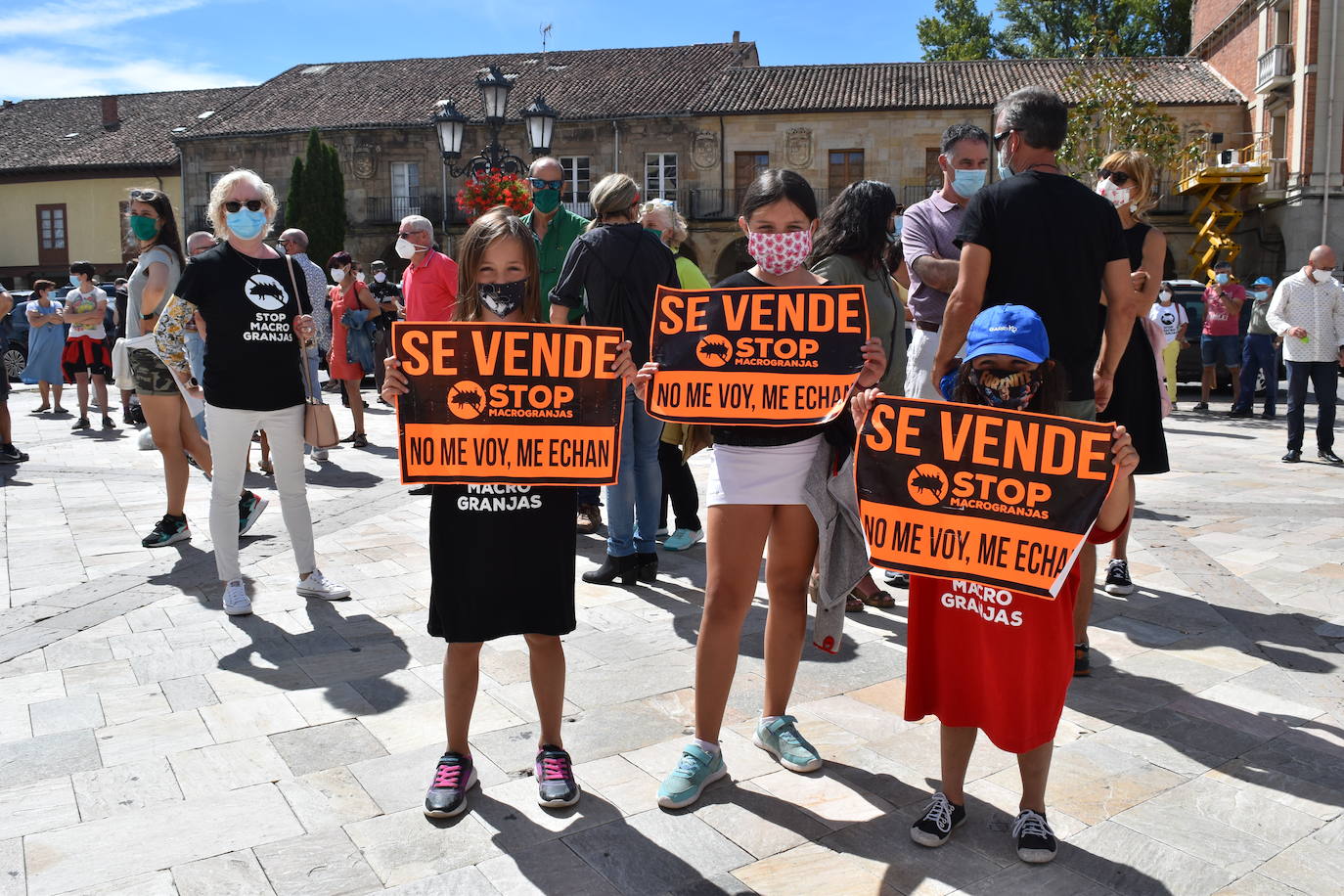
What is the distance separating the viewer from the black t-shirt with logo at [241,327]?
5.01 meters

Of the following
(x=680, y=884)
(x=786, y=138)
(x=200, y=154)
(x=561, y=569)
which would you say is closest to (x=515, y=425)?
(x=561, y=569)

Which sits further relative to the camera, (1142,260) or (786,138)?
(786,138)

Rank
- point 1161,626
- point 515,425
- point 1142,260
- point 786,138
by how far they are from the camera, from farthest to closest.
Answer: point 786,138
point 1161,626
point 1142,260
point 515,425

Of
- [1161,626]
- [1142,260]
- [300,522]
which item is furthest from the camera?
[300,522]

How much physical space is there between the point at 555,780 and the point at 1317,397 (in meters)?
9.06

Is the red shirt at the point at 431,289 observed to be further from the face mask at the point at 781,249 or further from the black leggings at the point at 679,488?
the face mask at the point at 781,249

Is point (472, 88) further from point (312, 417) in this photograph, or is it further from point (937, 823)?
point (937, 823)

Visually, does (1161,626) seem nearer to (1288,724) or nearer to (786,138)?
(1288,724)

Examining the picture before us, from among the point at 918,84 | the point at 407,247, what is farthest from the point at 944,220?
the point at 918,84

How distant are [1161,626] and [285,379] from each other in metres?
4.20

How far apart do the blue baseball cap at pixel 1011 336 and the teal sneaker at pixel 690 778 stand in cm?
141

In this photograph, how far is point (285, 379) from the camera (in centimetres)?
515

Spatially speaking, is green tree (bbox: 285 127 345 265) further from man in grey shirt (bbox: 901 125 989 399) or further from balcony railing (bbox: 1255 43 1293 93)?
man in grey shirt (bbox: 901 125 989 399)

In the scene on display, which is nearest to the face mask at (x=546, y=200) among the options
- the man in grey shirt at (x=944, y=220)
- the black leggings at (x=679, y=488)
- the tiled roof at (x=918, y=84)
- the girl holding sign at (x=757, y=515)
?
the black leggings at (x=679, y=488)
